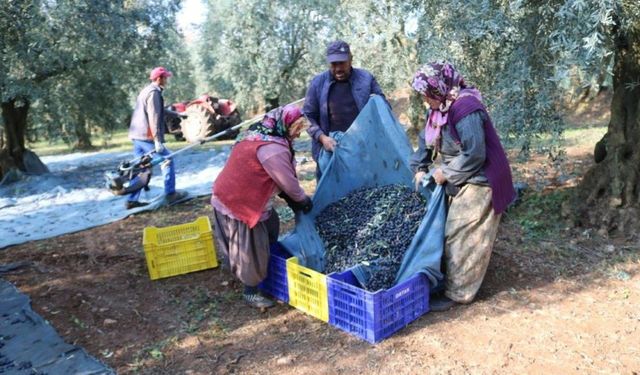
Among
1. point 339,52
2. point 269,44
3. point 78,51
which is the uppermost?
point 269,44

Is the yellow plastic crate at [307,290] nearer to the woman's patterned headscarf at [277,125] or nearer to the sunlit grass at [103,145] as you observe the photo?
the woman's patterned headscarf at [277,125]

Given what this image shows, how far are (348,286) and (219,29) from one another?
15.1 meters

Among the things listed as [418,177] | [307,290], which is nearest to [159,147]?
[307,290]

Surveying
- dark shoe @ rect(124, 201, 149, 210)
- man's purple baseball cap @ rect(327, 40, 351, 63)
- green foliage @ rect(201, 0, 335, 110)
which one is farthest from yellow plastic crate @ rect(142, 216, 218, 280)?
green foliage @ rect(201, 0, 335, 110)

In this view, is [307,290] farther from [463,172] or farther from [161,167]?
[161,167]

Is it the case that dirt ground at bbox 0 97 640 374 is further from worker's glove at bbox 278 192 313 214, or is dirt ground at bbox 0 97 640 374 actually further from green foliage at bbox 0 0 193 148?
green foliage at bbox 0 0 193 148

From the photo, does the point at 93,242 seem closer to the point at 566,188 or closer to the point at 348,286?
the point at 348,286

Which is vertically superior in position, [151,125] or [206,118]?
[151,125]

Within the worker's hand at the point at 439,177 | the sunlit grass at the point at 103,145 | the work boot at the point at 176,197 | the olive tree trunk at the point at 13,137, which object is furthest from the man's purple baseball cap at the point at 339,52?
the sunlit grass at the point at 103,145

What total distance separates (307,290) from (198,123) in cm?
1148

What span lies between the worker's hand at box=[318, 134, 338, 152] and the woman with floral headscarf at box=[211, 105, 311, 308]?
25.3 inches

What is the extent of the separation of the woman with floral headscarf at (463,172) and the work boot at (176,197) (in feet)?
12.5

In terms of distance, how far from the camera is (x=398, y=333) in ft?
10.1

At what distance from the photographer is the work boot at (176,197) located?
247 inches
